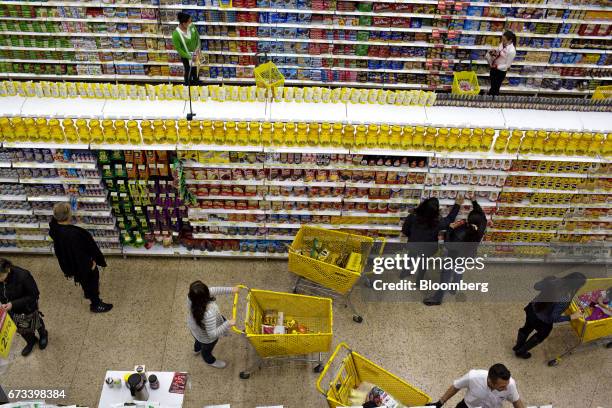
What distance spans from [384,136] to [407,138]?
0.26 metres

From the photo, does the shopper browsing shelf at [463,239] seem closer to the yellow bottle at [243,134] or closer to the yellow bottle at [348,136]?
the yellow bottle at [348,136]

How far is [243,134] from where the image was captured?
6520 millimetres

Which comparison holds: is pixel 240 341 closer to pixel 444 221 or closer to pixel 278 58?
pixel 444 221

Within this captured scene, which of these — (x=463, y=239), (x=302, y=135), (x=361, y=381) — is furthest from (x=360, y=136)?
(x=361, y=381)

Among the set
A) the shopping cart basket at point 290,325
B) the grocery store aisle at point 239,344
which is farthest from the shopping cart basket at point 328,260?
the shopping cart basket at point 290,325

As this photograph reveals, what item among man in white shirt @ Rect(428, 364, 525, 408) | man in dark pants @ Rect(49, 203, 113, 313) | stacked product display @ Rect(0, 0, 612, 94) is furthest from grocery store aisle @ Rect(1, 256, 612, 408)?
stacked product display @ Rect(0, 0, 612, 94)

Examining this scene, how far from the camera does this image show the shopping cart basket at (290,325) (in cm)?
598

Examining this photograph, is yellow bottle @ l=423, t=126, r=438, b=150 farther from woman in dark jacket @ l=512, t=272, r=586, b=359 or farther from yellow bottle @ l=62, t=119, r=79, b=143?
yellow bottle @ l=62, t=119, r=79, b=143

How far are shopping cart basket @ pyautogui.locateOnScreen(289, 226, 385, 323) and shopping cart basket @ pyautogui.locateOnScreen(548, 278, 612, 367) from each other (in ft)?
7.59

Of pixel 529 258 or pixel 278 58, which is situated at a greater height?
pixel 278 58

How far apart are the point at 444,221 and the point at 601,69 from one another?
5836mm

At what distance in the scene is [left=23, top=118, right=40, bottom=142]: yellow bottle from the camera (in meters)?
6.37

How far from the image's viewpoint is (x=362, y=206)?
7410 millimetres

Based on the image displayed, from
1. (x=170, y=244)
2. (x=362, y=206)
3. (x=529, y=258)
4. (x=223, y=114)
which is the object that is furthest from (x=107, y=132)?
(x=529, y=258)
